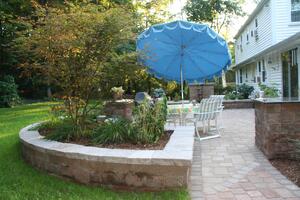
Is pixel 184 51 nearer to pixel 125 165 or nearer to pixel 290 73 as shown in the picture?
pixel 125 165

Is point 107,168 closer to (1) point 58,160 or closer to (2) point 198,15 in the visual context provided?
(1) point 58,160

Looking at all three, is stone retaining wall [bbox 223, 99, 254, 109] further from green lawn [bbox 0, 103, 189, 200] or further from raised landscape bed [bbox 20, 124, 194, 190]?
green lawn [bbox 0, 103, 189, 200]

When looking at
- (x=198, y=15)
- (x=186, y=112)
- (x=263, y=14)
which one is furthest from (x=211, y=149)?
(x=198, y=15)

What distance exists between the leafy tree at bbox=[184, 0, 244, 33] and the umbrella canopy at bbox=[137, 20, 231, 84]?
20.6 m

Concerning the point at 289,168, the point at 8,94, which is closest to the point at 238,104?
the point at 289,168

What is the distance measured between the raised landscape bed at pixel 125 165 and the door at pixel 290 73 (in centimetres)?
997

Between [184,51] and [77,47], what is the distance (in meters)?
3.40

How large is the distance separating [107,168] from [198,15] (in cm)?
2578

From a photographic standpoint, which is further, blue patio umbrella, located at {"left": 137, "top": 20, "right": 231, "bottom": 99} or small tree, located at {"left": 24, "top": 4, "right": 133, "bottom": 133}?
blue patio umbrella, located at {"left": 137, "top": 20, "right": 231, "bottom": 99}

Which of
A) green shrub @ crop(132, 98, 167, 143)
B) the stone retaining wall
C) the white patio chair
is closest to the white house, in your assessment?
the stone retaining wall

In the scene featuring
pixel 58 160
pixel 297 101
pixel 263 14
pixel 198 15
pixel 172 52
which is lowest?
pixel 58 160

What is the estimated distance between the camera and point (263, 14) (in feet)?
57.1

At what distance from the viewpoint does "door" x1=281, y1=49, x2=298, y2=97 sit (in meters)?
13.2

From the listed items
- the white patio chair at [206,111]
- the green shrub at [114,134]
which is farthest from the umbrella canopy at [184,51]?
the green shrub at [114,134]
